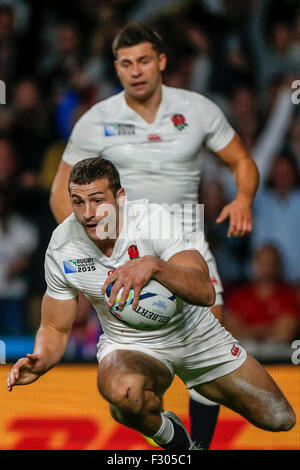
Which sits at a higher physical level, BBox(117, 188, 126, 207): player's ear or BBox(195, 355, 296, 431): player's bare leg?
BBox(117, 188, 126, 207): player's ear

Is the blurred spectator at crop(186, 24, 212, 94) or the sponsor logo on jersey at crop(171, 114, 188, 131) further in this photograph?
the blurred spectator at crop(186, 24, 212, 94)

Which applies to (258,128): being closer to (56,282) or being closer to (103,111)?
(103,111)

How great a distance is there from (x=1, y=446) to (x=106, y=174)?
1.65 m

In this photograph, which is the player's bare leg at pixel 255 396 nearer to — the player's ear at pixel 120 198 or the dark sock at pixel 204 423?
the dark sock at pixel 204 423

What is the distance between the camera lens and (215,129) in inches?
174

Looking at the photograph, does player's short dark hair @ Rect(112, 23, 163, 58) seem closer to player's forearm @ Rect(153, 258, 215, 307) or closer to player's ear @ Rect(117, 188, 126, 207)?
→ player's ear @ Rect(117, 188, 126, 207)

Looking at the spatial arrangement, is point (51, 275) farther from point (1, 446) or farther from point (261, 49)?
point (261, 49)

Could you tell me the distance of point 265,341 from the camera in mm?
5988

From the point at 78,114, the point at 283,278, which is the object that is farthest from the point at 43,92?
the point at 283,278

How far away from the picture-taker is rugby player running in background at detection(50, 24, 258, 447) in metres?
4.33

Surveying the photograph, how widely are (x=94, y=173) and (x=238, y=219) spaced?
0.96 m

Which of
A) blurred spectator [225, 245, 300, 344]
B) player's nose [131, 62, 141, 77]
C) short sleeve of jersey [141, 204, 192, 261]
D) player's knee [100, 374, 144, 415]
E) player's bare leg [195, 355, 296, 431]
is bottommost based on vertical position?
blurred spectator [225, 245, 300, 344]

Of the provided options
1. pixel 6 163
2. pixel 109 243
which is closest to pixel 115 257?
pixel 109 243

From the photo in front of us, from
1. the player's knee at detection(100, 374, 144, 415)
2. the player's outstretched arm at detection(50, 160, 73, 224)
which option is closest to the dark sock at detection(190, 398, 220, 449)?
the player's knee at detection(100, 374, 144, 415)
